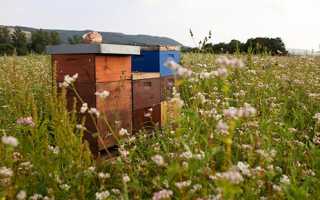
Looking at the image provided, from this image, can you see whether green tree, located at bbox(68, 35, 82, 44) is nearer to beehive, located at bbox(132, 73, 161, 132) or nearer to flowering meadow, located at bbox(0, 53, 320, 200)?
beehive, located at bbox(132, 73, 161, 132)

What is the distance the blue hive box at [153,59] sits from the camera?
4309mm

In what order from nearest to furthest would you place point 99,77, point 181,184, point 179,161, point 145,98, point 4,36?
point 181,184, point 179,161, point 99,77, point 145,98, point 4,36

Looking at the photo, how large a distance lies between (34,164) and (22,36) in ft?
84.5

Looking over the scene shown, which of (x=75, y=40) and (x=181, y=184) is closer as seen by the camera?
(x=181, y=184)

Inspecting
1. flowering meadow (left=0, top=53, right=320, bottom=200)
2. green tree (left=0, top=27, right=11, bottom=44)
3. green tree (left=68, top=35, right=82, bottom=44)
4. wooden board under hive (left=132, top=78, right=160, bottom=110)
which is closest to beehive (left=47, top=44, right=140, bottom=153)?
wooden board under hive (left=132, top=78, right=160, bottom=110)

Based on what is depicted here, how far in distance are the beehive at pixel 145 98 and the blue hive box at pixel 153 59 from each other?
13 cm

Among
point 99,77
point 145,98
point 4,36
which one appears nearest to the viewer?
point 99,77

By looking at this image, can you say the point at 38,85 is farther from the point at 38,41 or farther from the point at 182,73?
the point at 38,41

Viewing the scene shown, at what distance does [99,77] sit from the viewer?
3332mm

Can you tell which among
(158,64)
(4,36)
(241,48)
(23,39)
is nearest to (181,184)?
(158,64)

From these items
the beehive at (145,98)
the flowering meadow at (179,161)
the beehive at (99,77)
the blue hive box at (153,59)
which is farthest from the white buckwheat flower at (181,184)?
the blue hive box at (153,59)

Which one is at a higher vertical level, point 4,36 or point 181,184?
point 4,36

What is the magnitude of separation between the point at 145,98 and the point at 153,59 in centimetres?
54

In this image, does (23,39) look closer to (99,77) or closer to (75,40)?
(75,40)
